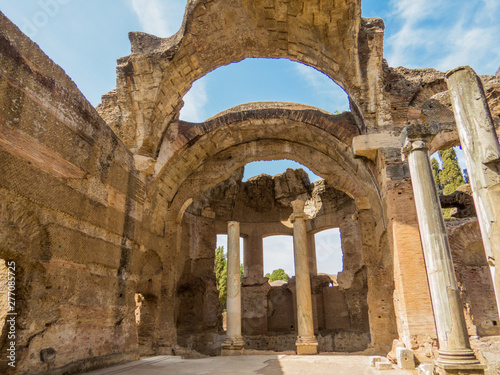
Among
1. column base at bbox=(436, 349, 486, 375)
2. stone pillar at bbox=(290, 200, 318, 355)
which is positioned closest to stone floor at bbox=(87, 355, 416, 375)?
column base at bbox=(436, 349, 486, 375)

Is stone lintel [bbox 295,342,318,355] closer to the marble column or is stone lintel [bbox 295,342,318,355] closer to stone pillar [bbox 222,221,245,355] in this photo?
stone pillar [bbox 222,221,245,355]

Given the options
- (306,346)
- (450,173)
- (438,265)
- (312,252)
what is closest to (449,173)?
(450,173)

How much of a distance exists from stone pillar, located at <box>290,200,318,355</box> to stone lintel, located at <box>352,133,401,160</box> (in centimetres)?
436

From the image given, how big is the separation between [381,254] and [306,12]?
6.52 m

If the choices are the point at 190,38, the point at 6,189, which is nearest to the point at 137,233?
the point at 6,189

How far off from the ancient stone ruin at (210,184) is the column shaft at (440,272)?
0.08ft

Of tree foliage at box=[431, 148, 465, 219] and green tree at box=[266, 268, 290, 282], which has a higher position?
tree foliage at box=[431, 148, 465, 219]

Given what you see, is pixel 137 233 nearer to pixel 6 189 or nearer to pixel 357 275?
pixel 6 189

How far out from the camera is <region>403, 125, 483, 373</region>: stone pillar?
522cm

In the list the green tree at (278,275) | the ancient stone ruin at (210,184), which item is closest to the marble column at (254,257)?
the ancient stone ruin at (210,184)

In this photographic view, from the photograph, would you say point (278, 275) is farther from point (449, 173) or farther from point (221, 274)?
point (449, 173)

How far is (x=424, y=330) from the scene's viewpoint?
6652 mm

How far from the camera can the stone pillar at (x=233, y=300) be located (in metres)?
10.7

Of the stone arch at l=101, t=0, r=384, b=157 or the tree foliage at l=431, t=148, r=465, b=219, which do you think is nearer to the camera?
the stone arch at l=101, t=0, r=384, b=157
